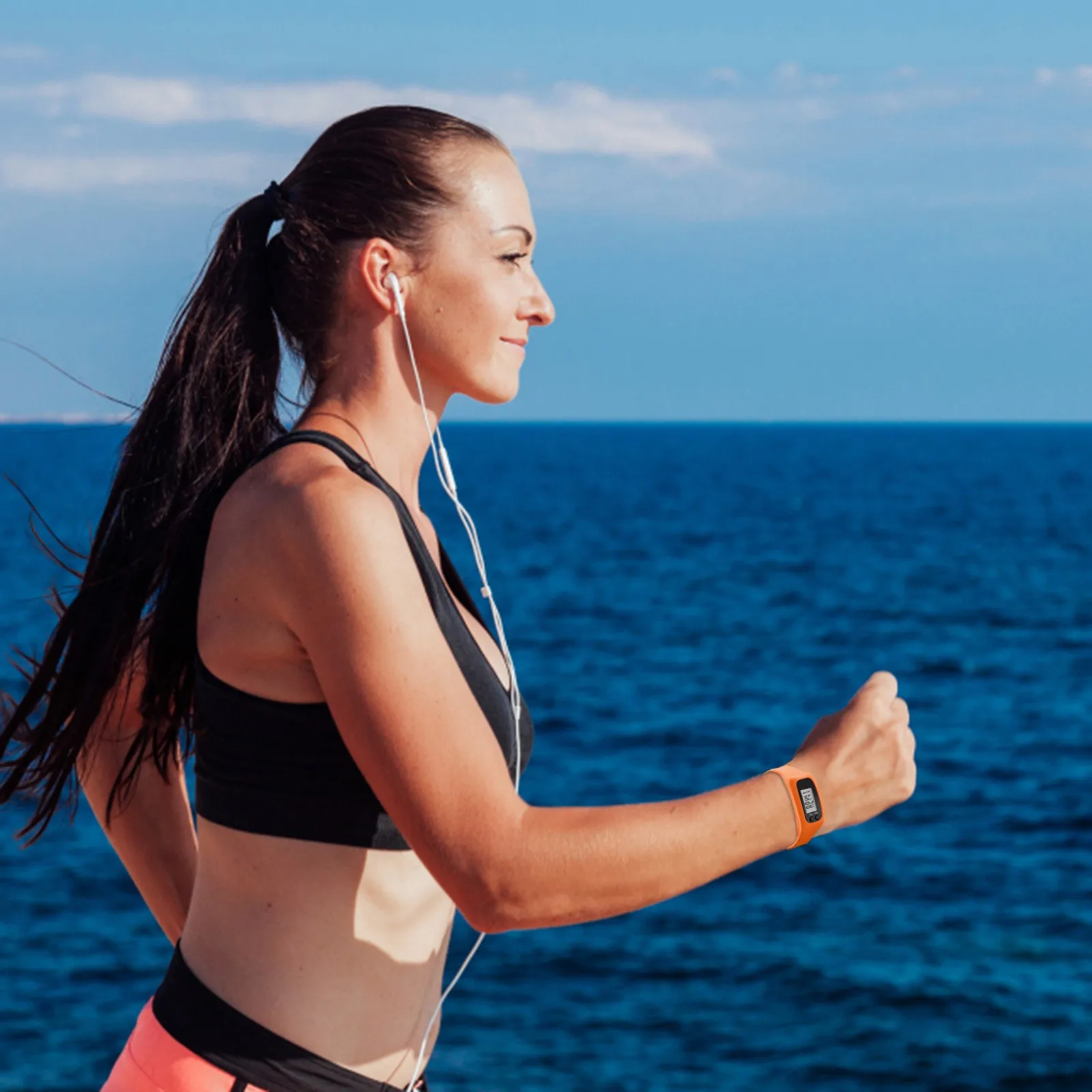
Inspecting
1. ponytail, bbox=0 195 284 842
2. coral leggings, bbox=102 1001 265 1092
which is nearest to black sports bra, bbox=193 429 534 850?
ponytail, bbox=0 195 284 842

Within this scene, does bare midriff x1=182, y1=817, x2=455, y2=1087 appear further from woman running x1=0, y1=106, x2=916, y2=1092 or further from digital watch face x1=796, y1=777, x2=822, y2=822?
digital watch face x1=796, y1=777, x2=822, y2=822

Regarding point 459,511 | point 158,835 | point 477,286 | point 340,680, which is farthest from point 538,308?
point 158,835

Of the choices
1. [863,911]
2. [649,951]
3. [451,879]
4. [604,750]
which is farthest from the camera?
[604,750]

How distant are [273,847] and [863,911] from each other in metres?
12.3

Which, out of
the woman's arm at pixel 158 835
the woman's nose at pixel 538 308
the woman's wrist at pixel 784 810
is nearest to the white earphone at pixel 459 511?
the woman's nose at pixel 538 308

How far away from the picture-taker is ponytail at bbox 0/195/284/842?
198 centimetres

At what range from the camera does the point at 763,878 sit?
47.6 ft

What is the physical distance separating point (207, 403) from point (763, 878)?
1317 cm

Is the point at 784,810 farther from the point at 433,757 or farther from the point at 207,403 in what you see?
the point at 207,403

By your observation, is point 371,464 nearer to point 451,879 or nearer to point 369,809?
point 369,809

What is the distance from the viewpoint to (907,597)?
3738cm

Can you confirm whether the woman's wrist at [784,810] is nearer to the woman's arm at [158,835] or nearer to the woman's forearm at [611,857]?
the woman's forearm at [611,857]

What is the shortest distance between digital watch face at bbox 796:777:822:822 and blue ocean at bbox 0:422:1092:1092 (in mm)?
599

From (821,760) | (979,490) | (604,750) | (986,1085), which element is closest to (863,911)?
(986,1085)
